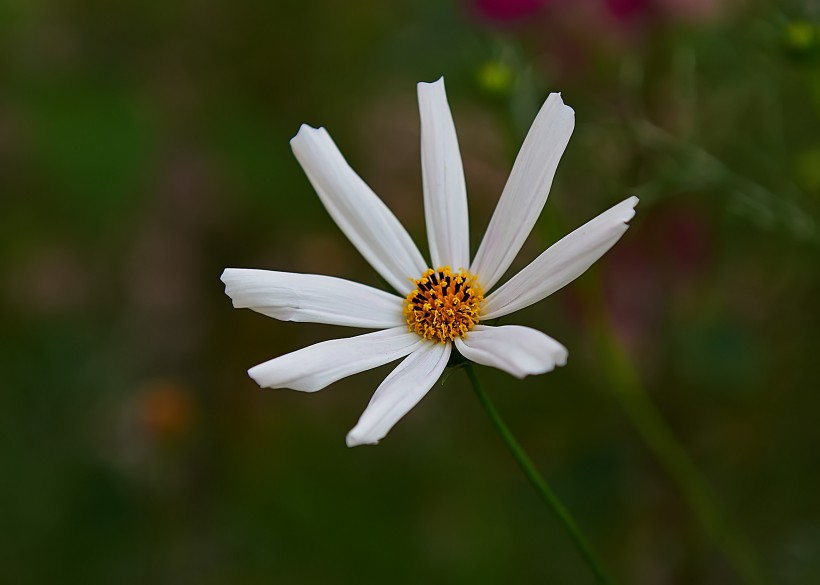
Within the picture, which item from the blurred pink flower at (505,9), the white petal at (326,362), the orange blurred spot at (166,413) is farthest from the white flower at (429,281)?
the orange blurred spot at (166,413)

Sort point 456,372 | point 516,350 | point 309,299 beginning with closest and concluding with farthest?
point 516,350
point 309,299
point 456,372

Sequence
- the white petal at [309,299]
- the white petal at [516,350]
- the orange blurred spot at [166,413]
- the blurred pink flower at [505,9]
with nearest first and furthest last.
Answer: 1. the white petal at [516,350]
2. the white petal at [309,299]
3. the blurred pink flower at [505,9]
4. the orange blurred spot at [166,413]

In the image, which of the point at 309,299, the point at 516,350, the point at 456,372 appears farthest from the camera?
the point at 456,372

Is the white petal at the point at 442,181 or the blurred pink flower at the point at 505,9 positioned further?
the blurred pink flower at the point at 505,9

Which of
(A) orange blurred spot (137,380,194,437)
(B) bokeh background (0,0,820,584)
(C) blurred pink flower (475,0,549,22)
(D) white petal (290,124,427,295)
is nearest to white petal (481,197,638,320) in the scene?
(D) white petal (290,124,427,295)

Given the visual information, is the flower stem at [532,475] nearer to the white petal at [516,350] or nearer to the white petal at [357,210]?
the white petal at [516,350]

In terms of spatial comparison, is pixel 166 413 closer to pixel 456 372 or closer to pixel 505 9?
pixel 456 372

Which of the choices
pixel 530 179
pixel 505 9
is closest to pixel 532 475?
pixel 530 179
